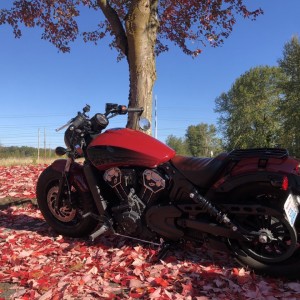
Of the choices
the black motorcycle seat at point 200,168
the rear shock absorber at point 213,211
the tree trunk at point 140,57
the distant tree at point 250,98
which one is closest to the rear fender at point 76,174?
the black motorcycle seat at point 200,168

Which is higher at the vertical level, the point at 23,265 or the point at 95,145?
the point at 95,145

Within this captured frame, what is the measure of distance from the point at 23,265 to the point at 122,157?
1393mm

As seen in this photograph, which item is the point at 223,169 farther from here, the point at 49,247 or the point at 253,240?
the point at 49,247

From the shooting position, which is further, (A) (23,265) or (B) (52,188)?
(B) (52,188)

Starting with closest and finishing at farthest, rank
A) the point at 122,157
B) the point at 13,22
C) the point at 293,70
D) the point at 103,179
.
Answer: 1. the point at 122,157
2. the point at 103,179
3. the point at 13,22
4. the point at 293,70

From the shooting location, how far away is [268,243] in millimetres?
3244

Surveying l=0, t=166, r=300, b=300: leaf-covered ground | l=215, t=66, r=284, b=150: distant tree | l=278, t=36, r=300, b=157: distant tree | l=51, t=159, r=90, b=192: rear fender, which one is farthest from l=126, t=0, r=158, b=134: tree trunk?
l=215, t=66, r=284, b=150: distant tree

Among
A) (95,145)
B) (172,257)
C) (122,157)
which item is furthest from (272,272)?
(95,145)

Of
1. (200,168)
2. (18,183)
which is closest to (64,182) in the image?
(200,168)

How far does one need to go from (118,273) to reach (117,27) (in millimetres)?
5085

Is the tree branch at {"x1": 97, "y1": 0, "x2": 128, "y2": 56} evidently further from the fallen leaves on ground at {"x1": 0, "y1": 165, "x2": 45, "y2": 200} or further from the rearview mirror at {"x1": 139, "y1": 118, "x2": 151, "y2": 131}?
the rearview mirror at {"x1": 139, "y1": 118, "x2": 151, "y2": 131}

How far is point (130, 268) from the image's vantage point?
11.4 feet

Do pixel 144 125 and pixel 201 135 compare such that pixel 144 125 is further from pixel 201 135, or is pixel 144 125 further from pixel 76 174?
pixel 201 135

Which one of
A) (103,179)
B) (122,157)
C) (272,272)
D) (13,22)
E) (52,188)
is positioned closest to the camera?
(272,272)
